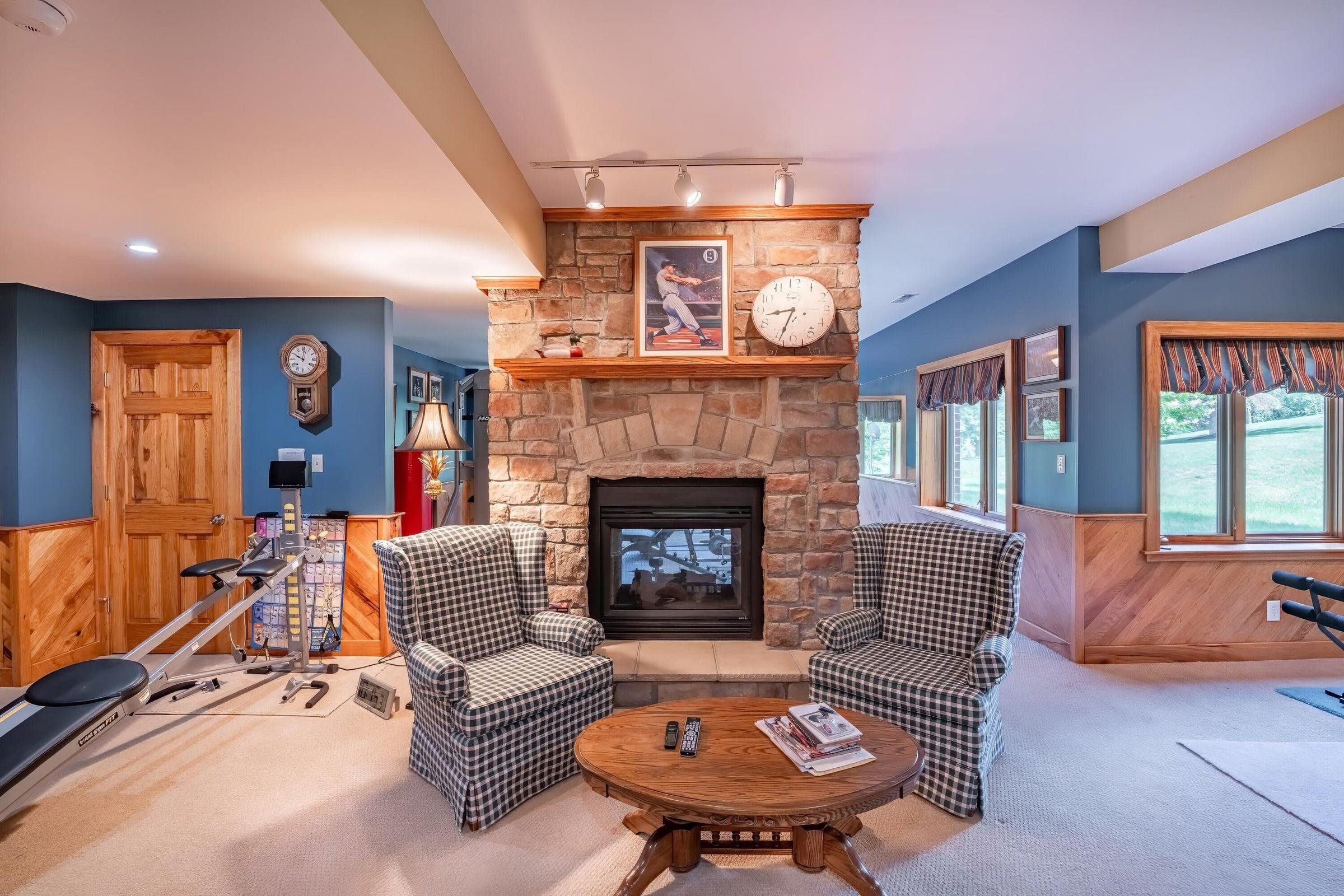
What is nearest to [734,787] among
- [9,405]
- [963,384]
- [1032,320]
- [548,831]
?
[548,831]

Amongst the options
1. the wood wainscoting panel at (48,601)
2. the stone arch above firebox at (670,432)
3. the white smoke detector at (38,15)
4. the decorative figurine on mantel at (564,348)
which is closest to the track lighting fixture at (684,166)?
the decorative figurine on mantel at (564,348)

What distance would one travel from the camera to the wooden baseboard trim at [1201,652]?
357 centimetres

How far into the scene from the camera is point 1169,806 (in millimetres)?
2184

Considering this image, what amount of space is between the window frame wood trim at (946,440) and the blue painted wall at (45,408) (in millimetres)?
6172

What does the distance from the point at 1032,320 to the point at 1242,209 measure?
135cm

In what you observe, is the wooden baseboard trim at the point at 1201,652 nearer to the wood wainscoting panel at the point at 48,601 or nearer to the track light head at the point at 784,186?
the track light head at the point at 784,186

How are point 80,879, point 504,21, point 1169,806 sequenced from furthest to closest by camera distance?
point 1169,806 < point 80,879 < point 504,21

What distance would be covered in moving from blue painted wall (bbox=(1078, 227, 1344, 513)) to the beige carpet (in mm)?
1449

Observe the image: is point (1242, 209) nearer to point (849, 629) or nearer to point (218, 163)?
point (849, 629)

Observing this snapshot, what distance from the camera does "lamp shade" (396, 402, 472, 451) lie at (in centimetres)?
325

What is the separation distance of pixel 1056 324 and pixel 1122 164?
1.24 m

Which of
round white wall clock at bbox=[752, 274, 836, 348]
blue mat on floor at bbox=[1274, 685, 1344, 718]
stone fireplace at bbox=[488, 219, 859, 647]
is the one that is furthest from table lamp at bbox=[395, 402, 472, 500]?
blue mat on floor at bbox=[1274, 685, 1344, 718]

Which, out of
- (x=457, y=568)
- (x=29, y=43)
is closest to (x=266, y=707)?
(x=457, y=568)

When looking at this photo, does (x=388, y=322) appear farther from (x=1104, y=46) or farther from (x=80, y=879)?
(x=1104, y=46)
